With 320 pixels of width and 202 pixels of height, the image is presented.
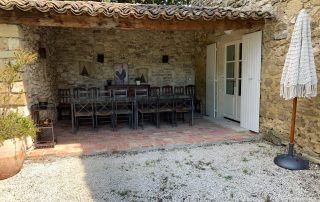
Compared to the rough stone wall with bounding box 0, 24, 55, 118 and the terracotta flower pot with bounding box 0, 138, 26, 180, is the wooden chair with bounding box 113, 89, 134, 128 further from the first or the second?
the terracotta flower pot with bounding box 0, 138, 26, 180

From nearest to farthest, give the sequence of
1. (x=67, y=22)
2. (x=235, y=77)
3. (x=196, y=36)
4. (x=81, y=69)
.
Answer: (x=67, y=22), (x=235, y=77), (x=81, y=69), (x=196, y=36)

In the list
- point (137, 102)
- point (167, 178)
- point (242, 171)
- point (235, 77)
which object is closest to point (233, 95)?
point (235, 77)

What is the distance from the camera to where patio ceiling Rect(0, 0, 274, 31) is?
12.8 feet

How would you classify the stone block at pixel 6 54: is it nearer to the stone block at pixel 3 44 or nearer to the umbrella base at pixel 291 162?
the stone block at pixel 3 44

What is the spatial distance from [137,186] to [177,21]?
3.01 meters

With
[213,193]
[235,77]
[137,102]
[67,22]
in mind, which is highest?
[67,22]

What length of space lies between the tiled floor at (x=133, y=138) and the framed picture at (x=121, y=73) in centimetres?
206

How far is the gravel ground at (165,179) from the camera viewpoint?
2.93 metres

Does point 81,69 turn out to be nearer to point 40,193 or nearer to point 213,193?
point 40,193

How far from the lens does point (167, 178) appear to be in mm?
3377

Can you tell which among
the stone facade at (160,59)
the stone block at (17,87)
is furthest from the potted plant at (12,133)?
the stone facade at (160,59)

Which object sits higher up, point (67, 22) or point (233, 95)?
point (67, 22)

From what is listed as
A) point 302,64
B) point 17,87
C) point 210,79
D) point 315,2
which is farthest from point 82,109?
point 315,2

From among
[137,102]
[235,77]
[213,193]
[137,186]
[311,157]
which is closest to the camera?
[213,193]
